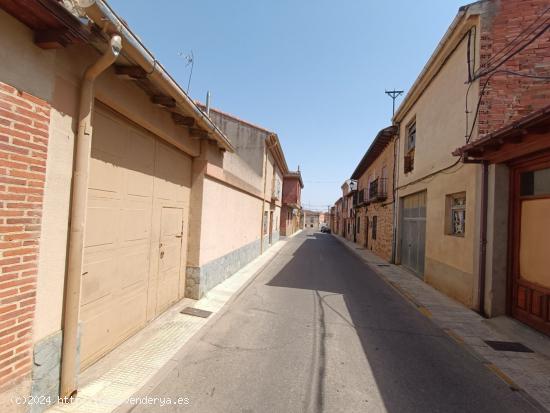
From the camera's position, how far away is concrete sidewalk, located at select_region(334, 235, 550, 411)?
11.7 feet

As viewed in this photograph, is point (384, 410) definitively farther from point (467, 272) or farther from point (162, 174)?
point (467, 272)

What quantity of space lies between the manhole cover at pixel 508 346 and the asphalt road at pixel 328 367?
65 cm

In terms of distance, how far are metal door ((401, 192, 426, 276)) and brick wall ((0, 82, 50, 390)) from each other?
34.5 feet

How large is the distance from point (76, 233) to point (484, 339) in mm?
6175

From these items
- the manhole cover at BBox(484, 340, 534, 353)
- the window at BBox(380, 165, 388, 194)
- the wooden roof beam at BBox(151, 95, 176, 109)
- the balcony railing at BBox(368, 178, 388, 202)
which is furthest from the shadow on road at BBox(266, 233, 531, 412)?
the window at BBox(380, 165, 388, 194)

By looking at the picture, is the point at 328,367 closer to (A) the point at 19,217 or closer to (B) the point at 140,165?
(A) the point at 19,217

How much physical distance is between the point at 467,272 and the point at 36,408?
7.87 m

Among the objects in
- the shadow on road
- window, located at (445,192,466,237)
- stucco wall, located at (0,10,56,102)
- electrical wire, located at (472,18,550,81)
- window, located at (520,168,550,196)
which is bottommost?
the shadow on road

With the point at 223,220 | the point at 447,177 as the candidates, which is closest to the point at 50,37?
→ the point at 223,220

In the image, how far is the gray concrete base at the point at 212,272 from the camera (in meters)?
6.41

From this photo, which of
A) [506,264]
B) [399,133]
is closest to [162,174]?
[506,264]

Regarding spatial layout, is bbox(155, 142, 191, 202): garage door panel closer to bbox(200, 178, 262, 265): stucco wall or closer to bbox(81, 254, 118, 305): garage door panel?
bbox(200, 178, 262, 265): stucco wall

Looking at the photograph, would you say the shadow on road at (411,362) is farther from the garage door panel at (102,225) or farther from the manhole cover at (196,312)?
the garage door panel at (102,225)

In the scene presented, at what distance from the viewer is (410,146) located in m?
12.4
